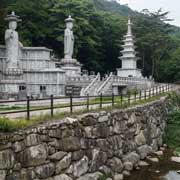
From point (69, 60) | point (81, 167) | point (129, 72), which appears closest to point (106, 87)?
point (69, 60)

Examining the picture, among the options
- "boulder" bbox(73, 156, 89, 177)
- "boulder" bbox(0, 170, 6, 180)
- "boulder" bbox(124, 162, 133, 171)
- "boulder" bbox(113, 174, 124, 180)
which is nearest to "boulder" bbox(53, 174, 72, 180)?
"boulder" bbox(73, 156, 89, 177)

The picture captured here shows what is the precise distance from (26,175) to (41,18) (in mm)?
42697

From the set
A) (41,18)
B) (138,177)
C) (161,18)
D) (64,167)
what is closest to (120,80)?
(41,18)

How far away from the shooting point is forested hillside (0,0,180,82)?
50781 mm

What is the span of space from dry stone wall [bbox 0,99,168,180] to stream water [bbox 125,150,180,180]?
25.8 inches

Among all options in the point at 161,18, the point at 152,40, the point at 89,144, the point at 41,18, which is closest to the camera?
the point at 89,144

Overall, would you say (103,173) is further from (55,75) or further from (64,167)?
(55,75)

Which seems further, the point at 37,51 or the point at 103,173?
the point at 37,51

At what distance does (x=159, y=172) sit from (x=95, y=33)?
4477cm

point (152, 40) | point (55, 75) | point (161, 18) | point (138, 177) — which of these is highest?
point (161, 18)

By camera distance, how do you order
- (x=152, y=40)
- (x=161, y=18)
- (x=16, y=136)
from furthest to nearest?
(x=161, y=18) → (x=152, y=40) → (x=16, y=136)

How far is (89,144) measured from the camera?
54.6 feet

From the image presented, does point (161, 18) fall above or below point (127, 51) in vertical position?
above

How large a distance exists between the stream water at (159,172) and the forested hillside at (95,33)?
85.2 feet
